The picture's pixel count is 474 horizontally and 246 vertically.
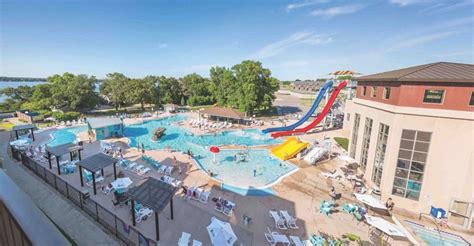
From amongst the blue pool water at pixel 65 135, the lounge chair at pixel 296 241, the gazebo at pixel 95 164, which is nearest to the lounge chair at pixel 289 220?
the lounge chair at pixel 296 241

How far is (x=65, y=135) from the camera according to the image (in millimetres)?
27625

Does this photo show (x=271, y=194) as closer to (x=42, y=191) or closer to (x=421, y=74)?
(x=421, y=74)

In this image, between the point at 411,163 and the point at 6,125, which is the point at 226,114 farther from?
the point at 6,125

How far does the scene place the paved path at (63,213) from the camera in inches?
399

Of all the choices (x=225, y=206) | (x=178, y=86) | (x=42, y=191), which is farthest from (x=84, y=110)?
(x=225, y=206)

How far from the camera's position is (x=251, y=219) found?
1198 cm

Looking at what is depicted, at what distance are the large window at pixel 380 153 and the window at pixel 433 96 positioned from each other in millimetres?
2640

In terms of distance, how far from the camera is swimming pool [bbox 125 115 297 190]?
Result: 17.5m

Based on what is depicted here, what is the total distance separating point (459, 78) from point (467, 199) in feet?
22.3

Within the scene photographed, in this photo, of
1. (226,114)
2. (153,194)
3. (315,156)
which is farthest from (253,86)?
(153,194)

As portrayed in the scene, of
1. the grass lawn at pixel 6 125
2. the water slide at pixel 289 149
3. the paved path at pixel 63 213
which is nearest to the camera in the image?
the paved path at pixel 63 213

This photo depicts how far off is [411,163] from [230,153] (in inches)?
602

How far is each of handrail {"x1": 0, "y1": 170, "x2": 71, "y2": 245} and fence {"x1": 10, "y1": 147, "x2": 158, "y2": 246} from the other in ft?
27.4

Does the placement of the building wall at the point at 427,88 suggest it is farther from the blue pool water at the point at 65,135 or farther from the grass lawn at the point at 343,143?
the blue pool water at the point at 65,135
